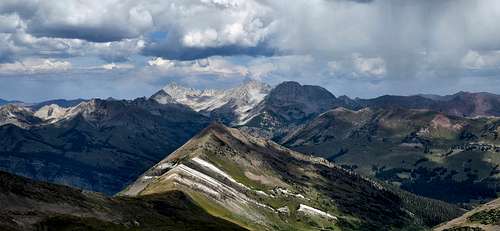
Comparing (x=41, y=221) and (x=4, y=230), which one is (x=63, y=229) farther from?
(x=4, y=230)

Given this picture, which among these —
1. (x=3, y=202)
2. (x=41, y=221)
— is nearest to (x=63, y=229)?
(x=41, y=221)

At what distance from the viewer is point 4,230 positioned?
168750 millimetres

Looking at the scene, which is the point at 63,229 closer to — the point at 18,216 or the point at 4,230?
the point at 18,216

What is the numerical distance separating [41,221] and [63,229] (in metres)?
8.29

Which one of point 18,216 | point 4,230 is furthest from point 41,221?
point 4,230

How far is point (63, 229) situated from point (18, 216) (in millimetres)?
15609

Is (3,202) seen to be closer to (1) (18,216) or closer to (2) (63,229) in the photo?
(1) (18,216)

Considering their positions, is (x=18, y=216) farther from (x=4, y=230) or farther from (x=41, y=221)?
(x=4, y=230)

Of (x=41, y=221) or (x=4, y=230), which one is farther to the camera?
(x=41, y=221)

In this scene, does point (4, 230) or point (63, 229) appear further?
point (63, 229)

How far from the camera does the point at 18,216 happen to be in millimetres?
193875

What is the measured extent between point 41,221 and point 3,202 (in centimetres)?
1524

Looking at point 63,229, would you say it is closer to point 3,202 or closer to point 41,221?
point 41,221

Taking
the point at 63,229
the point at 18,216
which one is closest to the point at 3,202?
the point at 18,216
